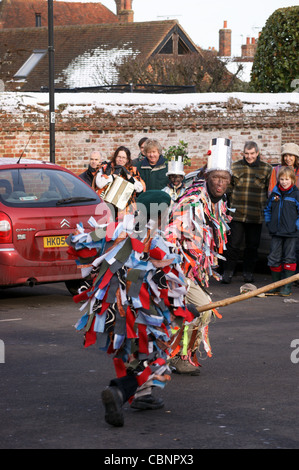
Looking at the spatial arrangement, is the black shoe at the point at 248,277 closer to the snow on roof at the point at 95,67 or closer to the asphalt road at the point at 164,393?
the asphalt road at the point at 164,393

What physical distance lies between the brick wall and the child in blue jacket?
832 centimetres

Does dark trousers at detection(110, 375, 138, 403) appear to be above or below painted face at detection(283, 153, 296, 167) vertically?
below

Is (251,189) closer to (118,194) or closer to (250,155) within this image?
(250,155)

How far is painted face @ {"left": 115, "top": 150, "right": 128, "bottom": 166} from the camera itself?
529 inches

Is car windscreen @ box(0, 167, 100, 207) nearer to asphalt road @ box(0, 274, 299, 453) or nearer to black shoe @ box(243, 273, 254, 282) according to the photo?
asphalt road @ box(0, 274, 299, 453)

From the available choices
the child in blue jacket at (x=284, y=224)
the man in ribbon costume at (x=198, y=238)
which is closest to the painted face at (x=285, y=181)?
the child in blue jacket at (x=284, y=224)

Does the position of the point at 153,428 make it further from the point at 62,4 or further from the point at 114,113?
the point at 62,4

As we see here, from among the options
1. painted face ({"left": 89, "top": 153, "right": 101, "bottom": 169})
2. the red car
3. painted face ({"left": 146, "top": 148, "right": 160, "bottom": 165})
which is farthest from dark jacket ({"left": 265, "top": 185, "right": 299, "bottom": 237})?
painted face ({"left": 89, "top": 153, "right": 101, "bottom": 169})

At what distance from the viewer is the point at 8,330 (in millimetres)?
9703

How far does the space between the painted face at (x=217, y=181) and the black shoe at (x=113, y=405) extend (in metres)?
2.36

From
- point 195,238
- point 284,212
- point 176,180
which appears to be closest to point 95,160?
point 176,180

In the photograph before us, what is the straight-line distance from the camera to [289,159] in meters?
13.3

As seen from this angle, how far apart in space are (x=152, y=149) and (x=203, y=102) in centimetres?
811
